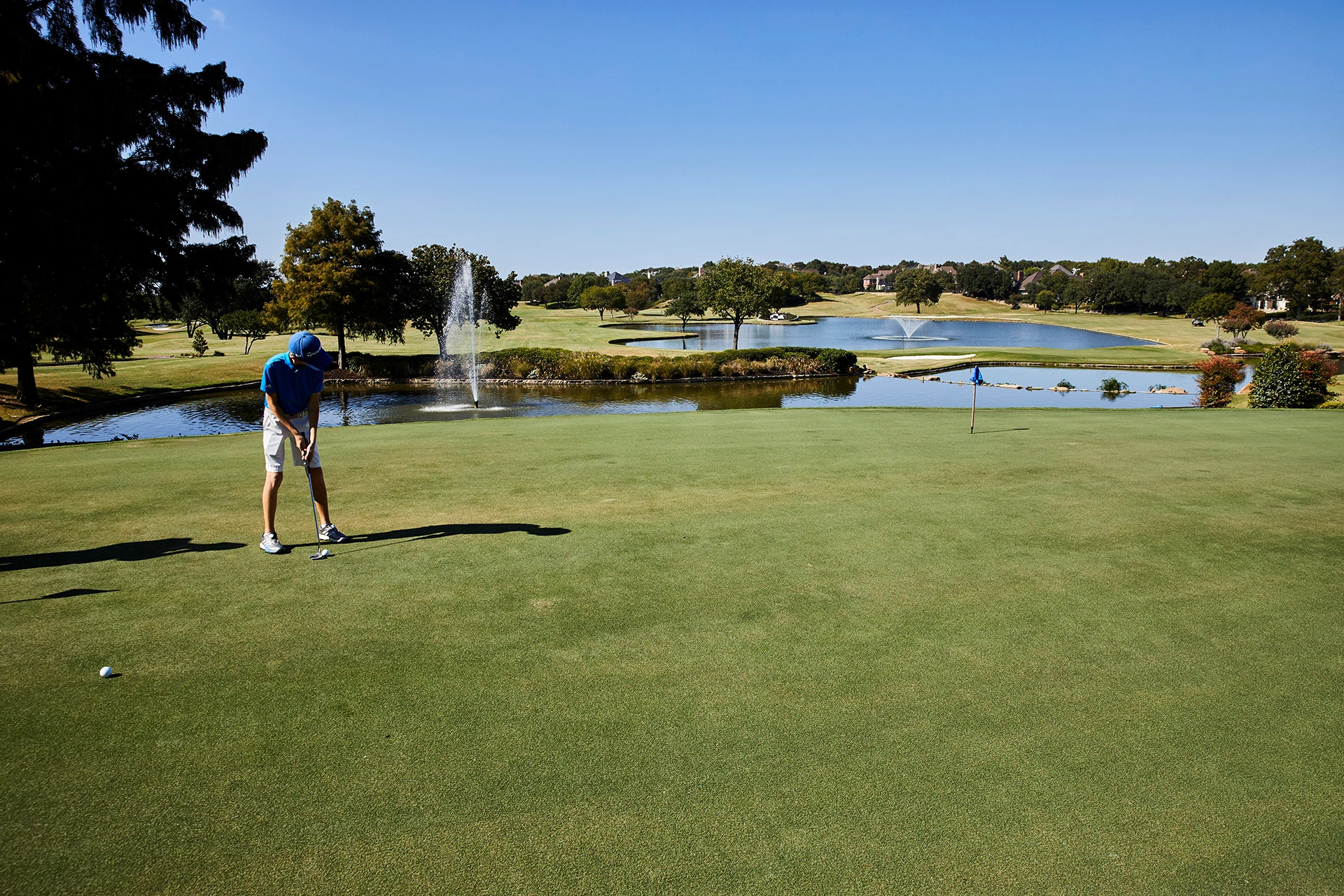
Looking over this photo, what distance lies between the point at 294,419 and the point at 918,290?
16069 cm

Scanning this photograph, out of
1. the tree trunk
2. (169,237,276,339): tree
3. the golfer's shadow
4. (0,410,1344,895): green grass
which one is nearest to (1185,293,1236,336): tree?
(169,237,276,339): tree

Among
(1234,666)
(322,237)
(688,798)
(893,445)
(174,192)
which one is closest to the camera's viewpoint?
(688,798)

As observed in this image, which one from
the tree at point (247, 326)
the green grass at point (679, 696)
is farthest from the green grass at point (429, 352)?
the green grass at point (679, 696)

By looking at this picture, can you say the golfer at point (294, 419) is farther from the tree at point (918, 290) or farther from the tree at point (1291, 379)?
the tree at point (918, 290)

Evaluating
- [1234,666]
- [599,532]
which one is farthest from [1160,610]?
[599,532]

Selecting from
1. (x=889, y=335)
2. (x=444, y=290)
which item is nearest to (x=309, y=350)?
(x=444, y=290)

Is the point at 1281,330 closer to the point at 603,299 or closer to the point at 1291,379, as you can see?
the point at 1291,379

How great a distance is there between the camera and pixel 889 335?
4158 inches

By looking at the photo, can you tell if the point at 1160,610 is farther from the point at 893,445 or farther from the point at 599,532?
the point at 893,445

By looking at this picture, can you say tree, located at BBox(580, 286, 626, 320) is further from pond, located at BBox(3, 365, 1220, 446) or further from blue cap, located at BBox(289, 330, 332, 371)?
blue cap, located at BBox(289, 330, 332, 371)

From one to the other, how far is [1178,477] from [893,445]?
4241 millimetres

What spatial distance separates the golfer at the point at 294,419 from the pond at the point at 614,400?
878 inches

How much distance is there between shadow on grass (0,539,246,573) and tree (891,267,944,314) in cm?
16078

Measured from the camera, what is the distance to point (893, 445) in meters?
13.4
